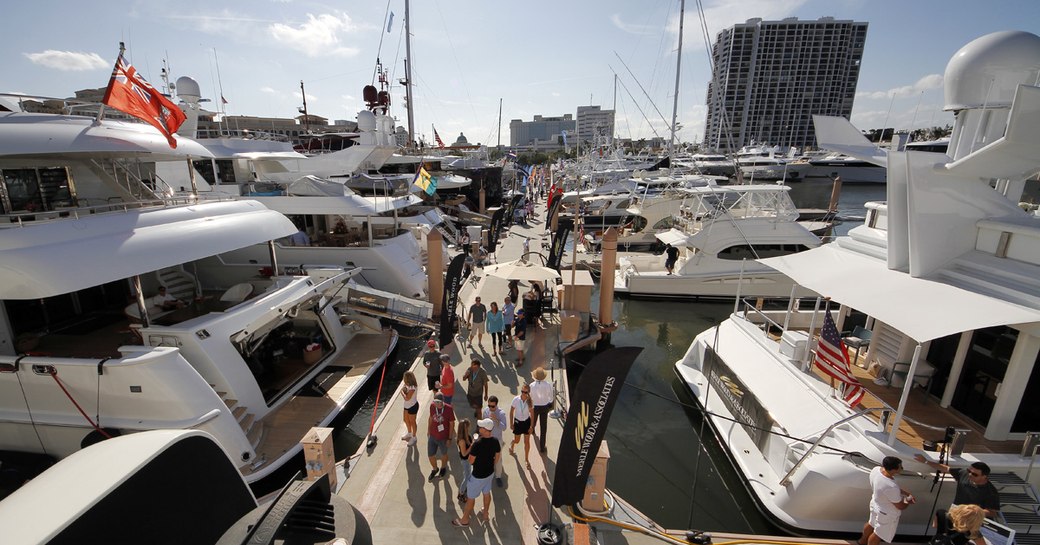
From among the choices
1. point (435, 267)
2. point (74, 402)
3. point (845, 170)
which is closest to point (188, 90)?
point (435, 267)

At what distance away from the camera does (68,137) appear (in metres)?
6.81

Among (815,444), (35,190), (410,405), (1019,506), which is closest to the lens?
(1019,506)

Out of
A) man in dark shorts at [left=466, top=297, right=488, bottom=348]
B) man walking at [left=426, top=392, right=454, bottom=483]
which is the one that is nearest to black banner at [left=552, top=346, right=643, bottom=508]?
man walking at [left=426, top=392, right=454, bottom=483]

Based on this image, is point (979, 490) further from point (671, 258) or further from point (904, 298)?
point (671, 258)

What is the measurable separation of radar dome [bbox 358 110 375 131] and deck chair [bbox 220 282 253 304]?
15556mm

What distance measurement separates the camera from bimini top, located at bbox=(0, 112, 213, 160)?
20.8 feet

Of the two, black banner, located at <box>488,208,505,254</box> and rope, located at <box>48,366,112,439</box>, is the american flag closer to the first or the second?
rope, located at <box>48,366,112,439</box>

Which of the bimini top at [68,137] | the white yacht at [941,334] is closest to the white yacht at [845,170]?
the white yacht at [941,334]

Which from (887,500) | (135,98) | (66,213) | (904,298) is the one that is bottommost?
(887,500)

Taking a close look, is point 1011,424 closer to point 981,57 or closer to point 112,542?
point 981,57

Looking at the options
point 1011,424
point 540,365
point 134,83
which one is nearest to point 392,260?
point 540,365

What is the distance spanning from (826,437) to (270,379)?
10223 millimetres

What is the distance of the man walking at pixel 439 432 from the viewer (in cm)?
598

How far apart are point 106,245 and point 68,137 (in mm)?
2025
